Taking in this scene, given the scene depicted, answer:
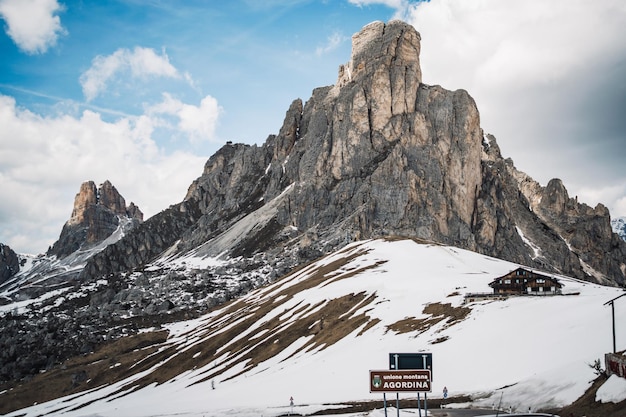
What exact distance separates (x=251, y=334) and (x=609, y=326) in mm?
64221

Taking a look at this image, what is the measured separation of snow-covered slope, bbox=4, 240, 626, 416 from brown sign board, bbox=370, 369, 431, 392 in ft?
21.7

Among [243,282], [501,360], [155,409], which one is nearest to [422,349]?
[501,360]

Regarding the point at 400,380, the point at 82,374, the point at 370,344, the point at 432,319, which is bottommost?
the point at 82,374

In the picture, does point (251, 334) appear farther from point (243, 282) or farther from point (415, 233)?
point (415, 233)

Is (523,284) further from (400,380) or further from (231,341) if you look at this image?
(231,341)

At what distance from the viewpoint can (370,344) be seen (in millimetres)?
67250

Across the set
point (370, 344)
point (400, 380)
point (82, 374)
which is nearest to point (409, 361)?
point (400, 380)

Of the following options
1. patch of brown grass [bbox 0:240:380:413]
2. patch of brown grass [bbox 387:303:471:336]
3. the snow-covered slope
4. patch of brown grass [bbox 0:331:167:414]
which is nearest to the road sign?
the snow-covered slope

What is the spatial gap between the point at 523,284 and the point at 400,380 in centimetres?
5087

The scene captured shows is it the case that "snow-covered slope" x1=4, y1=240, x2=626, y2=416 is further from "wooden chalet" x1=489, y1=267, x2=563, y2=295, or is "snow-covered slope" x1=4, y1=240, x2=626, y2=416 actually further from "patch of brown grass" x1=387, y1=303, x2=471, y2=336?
"wooden chalet" x1=489, y1=267, x2=563, y2=295

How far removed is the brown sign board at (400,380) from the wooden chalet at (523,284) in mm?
43410

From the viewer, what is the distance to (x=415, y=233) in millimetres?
193500

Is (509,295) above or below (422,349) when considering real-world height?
above

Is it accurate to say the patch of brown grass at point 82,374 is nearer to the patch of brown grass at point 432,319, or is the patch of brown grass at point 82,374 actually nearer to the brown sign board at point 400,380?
the patch of brown grass at point 432,319
